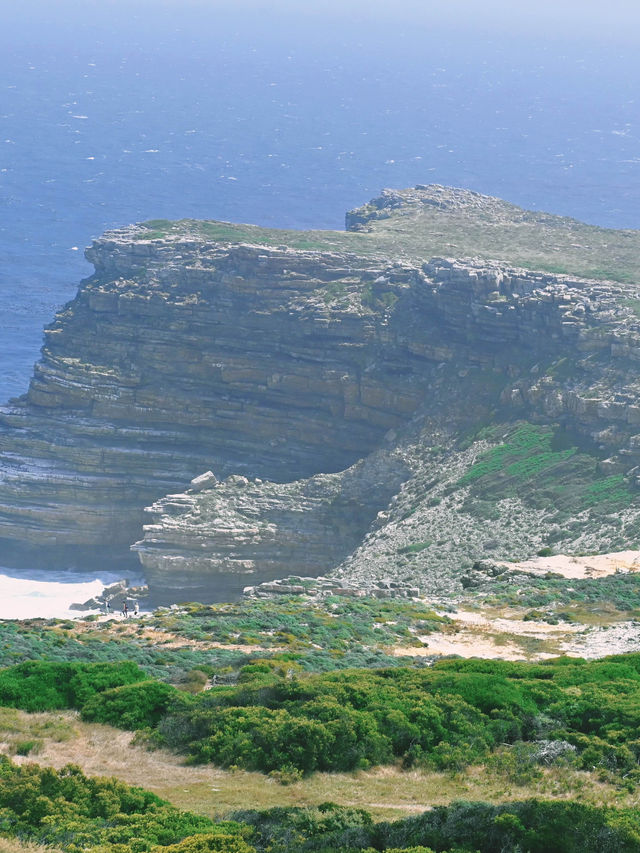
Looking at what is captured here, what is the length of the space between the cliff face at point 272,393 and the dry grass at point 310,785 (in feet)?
161

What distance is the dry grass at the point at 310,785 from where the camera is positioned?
1267 inches

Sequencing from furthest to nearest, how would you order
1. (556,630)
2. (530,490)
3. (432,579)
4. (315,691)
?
(530,490)
(432,579)
(556,630)
(315,691)

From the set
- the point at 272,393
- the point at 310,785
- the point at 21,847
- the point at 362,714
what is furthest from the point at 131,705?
the point at 272,393

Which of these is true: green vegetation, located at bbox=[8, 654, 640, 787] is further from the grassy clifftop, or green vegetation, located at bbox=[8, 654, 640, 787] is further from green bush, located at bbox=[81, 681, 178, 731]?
the grassy clifftop

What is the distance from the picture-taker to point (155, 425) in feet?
322

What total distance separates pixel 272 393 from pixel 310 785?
6344 cm

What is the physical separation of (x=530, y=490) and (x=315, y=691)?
44792 mm

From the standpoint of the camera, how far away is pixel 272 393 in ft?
316

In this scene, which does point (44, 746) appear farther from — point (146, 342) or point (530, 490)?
point (146, 342)

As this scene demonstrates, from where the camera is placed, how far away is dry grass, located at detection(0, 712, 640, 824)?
32.2 m

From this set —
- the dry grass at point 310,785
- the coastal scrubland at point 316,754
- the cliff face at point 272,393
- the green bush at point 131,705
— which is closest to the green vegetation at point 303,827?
Result: the coastal scrubland at point 316,754

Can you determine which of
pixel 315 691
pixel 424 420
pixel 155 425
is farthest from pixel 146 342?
pixel 315 691

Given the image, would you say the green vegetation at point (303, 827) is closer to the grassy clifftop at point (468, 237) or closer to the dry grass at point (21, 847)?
the dry grass at point (21, 847)

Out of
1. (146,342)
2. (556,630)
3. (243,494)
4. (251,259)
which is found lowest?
(556,630)
